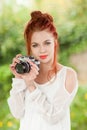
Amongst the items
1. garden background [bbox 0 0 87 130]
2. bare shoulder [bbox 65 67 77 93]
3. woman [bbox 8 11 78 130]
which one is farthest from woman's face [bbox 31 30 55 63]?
garden background [bbox 0 0 87 130]

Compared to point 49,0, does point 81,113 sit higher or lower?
lower

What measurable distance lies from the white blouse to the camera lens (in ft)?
0.22

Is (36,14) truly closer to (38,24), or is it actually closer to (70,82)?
(38,24)

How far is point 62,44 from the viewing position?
416 centimetres

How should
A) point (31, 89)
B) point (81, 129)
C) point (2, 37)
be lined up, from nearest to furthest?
point (31, 89) → point (81, 129) → point (2, 37)

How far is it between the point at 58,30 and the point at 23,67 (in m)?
2.26

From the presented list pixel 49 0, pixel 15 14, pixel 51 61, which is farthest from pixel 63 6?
pixel 51 61

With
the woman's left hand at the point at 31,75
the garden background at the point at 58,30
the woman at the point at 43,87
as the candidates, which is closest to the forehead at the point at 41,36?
the woman at the point at 43,87

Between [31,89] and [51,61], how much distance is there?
0.15 metres

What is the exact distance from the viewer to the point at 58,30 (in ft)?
13.4

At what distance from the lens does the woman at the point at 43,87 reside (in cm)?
189

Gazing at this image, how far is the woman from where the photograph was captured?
1.89 m

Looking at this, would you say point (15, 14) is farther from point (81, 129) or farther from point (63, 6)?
point (81, 129)

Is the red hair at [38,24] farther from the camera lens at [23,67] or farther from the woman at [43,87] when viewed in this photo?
the camera lens at [23,67]
